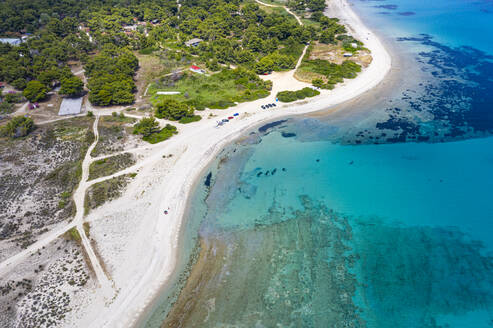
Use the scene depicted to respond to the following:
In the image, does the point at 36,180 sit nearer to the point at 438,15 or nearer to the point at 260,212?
the point at 260,212

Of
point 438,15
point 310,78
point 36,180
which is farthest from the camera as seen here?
point 438,15

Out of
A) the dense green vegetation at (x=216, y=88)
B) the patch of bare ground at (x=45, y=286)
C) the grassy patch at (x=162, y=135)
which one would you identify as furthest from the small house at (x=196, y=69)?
the patch of bare ground at (x=45, y=286)

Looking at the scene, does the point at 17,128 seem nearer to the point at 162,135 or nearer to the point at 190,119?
the point at 162,135

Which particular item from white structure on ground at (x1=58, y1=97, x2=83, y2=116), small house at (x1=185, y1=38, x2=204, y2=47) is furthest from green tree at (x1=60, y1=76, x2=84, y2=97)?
small house at (x1=185, y1=38, x2=204, y2=47)

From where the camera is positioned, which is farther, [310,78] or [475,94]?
[310,78]

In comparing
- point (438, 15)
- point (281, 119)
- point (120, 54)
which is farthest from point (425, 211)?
point (438, 15)

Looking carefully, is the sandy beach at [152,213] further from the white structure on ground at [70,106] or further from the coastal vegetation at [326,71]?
the white structure on ground at [70,106]
